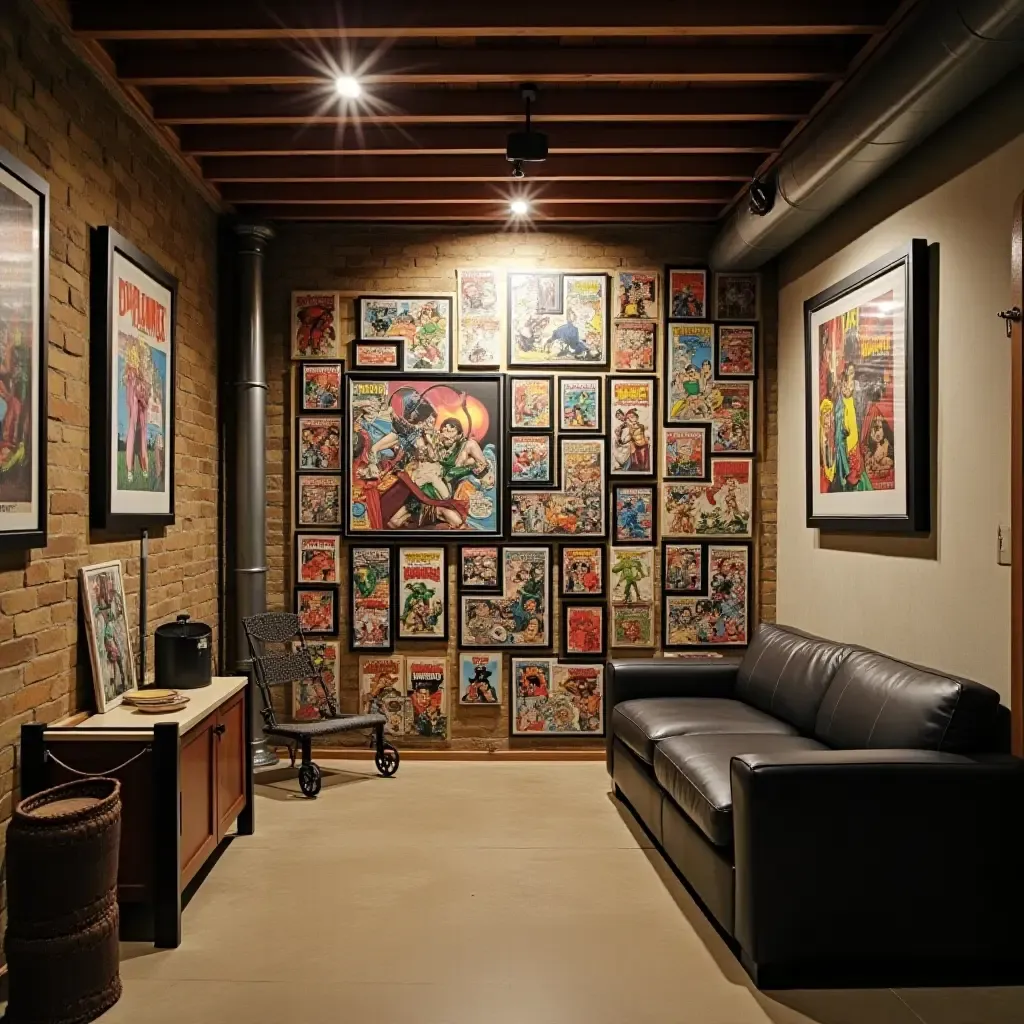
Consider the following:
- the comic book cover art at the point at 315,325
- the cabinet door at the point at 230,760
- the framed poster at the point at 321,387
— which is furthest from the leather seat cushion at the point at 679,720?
the comic book cover art at the point at 315,325

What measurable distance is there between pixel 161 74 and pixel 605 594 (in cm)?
374

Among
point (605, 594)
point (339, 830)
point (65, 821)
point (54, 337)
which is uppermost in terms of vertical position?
point (54, 337)

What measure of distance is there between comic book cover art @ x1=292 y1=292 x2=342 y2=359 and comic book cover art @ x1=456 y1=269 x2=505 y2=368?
2.59 feet

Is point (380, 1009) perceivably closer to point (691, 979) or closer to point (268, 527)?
point (691, 979)

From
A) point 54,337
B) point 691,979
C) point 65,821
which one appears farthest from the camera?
point 54,337

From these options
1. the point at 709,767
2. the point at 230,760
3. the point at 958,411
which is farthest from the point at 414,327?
the point at 709,767

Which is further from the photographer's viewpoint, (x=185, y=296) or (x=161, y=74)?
(x=185, y=296)

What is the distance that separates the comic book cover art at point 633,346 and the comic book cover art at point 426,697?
220 centimetres

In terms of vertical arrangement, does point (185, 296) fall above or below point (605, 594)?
above

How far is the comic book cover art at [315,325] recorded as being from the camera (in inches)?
238

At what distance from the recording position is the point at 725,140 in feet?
15.6

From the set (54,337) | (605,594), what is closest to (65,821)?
(54,337)

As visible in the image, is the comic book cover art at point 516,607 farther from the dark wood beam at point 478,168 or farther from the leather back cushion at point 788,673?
the dark wood beam at point 478,168

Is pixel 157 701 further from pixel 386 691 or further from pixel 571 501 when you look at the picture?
pixel 571 501
